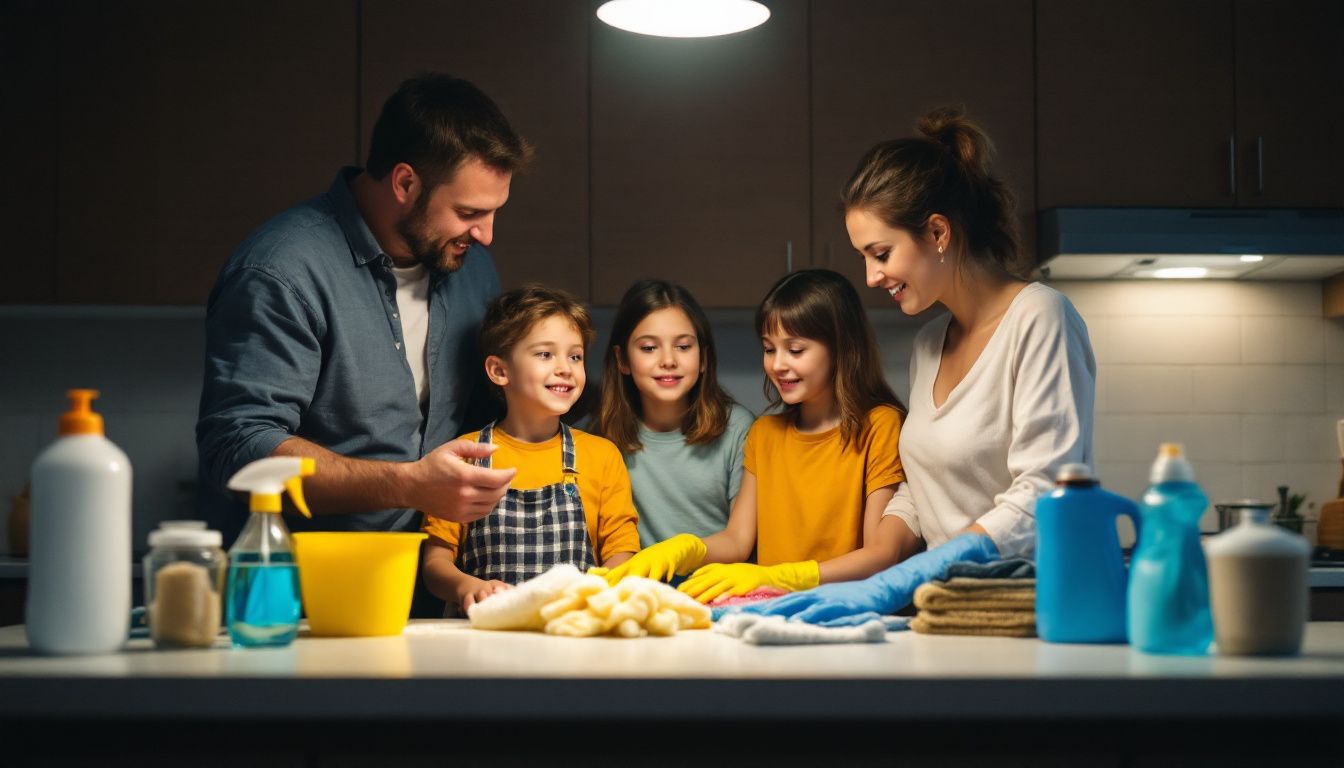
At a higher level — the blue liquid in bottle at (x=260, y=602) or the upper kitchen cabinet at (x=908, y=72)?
the upper kitchen cabinet at (x=908, y=72)

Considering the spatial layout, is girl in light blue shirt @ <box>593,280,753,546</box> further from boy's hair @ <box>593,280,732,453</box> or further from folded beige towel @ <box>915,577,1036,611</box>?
folded beige towel @ <box>915,577,1036,611</box>

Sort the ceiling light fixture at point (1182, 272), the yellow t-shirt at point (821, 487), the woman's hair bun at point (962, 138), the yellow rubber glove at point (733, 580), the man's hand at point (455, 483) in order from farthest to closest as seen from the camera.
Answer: the ceiling light fixture at point (1182, 272), the yellow t-shirt at point (821, 487), the woman's hair bun at point (962, 138), the yellow rubber glove at point (733, 580), the man's hand at point (455, 483)

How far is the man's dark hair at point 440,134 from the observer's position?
6.74ft

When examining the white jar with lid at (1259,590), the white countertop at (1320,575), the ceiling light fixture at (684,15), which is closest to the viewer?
the white jar with lid at (1259,590)

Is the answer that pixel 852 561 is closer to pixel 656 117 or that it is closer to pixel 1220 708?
pixel 1220 708

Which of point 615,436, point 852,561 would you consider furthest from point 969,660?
point 615,436

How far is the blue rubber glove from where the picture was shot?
50.4 inches

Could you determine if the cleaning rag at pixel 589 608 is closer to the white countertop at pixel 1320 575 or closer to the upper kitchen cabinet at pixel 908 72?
the white countertop at pixel 1320 575

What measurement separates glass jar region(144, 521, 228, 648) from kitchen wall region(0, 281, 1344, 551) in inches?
86.8

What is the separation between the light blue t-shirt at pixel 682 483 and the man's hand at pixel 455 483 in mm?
767

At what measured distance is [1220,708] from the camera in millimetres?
949

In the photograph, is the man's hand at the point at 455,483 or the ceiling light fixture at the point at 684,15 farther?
the ceiling light fixture at the point at 684,15

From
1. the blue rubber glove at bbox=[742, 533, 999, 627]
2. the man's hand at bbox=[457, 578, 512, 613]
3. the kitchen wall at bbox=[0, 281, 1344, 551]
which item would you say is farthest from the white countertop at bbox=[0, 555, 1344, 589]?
the blue rubber glove at bbox=[742, 533, 999, 627]

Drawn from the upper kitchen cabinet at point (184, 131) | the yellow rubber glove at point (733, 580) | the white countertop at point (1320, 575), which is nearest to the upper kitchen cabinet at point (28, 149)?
the upper kitchen cabinet at point (184, 131)
